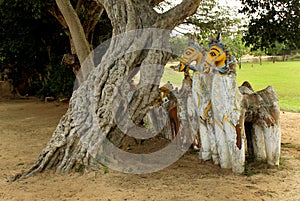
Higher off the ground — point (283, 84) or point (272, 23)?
point (272, 23)

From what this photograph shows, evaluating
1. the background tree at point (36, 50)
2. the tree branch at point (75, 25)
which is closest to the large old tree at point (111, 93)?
the tree branch at point (75, 25)

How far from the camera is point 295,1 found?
263 inches

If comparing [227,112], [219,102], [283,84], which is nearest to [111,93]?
[219,102]

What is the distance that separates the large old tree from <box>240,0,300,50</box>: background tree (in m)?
2.67

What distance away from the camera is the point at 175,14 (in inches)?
219

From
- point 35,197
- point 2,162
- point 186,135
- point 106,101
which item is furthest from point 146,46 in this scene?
point 2,162

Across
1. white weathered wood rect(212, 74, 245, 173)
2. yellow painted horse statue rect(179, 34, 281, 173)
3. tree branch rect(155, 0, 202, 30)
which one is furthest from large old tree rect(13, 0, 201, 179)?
white weathered wood rect(212, 74, 245, 173)

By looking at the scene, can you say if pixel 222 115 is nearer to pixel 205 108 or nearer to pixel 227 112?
pixel 227 112

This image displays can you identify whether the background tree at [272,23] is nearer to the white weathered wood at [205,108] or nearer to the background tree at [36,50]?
the white weathered wood at [205,108]

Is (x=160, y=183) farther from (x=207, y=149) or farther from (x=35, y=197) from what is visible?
(x=35, y=197)

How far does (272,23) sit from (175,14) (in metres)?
2.54

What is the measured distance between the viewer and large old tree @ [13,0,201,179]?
495cm

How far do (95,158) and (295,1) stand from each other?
4.60 m

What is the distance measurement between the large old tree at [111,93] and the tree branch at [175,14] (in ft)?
0.05
